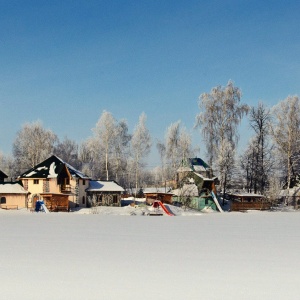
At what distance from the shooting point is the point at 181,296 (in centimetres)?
602

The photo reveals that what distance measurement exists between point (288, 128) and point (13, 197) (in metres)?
28.7

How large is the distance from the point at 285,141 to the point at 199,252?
126ft

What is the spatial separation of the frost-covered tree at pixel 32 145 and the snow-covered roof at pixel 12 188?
521 inches

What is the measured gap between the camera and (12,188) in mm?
42188

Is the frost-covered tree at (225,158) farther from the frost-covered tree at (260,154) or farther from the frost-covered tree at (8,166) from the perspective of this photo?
the frost-covered tree at (8,166)

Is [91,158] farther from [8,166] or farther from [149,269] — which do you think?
[149,269]

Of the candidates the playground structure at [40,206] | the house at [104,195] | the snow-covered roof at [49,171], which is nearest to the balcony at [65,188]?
the snow-covered roof at [49,171]

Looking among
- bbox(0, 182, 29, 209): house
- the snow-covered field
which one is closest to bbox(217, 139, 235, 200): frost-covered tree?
bbox(0, 182, 29, 209): house

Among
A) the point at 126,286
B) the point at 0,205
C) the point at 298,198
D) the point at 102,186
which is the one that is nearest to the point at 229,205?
the point at 298,198

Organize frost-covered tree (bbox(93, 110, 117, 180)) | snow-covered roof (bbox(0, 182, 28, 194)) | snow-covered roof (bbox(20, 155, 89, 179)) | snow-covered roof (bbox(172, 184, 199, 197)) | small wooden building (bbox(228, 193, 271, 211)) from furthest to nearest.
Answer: frost-covered tree (bbox(93, 110, 117, 180)) → snow-covered roof (bbox(172, 184, 199, 197)) → small wooden building (bbox(228, 193, 271, 211)) → snow-covered roof (bbox(20, 155, 89, 179)) → snow-covered roof (bbox(0, 182, 28, 194))

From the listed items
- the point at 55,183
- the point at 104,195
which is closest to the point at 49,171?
the point at 55,183

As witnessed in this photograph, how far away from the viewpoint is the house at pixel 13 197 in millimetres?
41688

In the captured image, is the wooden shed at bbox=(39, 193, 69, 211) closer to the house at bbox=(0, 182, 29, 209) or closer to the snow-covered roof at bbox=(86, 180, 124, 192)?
the house at bbox=(0, 182, 29, 209)

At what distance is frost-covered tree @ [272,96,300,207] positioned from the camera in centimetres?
4553
